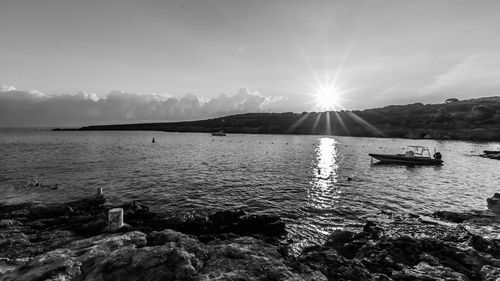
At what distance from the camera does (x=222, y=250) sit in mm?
11562

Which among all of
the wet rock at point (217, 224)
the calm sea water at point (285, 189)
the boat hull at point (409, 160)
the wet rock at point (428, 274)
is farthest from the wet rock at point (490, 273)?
the boat hull at point (409, 160)

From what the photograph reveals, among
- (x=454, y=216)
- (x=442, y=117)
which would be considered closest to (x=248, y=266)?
(x=454, y=216)

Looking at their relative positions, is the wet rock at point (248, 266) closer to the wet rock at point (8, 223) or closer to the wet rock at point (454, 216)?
the wet rock at point (8, 223)

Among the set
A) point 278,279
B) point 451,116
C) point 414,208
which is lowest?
point 414,208

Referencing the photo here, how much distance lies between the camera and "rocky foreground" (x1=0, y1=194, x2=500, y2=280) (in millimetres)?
9484

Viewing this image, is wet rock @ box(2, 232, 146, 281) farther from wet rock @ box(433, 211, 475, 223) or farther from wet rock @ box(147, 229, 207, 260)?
wet rock @ box(433, 211, 475, 223)

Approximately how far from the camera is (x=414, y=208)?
22.4 metres

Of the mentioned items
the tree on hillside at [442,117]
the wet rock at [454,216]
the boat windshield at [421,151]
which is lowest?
the wet rock at [454,216]

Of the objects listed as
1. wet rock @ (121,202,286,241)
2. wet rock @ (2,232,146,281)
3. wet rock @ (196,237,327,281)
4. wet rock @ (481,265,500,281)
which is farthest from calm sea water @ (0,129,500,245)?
wet rock @ (2,232,146,281)

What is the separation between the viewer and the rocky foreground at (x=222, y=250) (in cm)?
948

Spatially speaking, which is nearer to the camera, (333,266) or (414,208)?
(333,266)

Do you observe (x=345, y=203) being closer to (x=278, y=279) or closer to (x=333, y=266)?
(x=333, y=266)

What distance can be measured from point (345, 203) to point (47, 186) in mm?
33882

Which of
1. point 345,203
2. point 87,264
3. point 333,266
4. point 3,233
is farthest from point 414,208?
point 3,233
